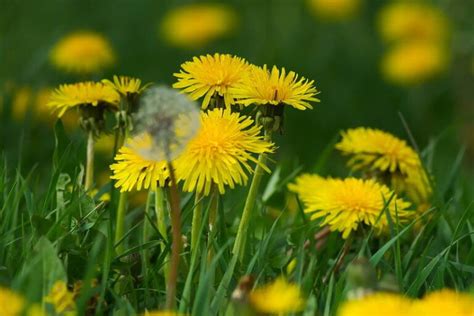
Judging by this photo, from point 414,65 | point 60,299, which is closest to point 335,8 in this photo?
point 414,65

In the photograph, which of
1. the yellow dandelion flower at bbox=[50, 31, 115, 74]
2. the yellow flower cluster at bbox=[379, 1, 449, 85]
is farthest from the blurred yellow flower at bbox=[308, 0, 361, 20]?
the yellow dandelion flower at bbox=[50, 31, 115, 74]

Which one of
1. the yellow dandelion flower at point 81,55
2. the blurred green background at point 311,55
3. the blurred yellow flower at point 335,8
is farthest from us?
the blurred yellow flower at point 335,8

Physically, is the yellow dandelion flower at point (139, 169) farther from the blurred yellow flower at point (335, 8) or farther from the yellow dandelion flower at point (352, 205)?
the blurred yellow flower at point (335, 8)

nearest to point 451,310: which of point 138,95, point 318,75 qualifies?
point 138,95

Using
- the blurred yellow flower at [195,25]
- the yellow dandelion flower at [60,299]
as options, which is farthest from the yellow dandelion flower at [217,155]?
the blurred yellow flower at [195,25]

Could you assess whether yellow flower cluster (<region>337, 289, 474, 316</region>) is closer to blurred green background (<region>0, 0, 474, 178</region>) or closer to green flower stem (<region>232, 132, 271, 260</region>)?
green flower stem (<region>232, 132, 271, 260</region>)

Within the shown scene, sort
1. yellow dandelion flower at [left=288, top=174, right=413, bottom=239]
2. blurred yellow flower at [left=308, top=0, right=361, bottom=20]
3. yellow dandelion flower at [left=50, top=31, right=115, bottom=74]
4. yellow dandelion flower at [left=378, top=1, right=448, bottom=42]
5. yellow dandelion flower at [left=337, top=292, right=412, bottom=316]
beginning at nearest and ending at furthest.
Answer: yellow dandelion flower at [left=337, top=292, right=412, bottom=316]
yellow dandelion flower at [left=288, top=174, right=413, bottom=239]
yellow dandelion flower at [left=50, top=31, right=115, bottom=74]
yellow dandelion flower at [left=378, top=1, right=448, bottom=42]
blurred yellow flower at [left=308, top=0, right=361, bottom=20]
